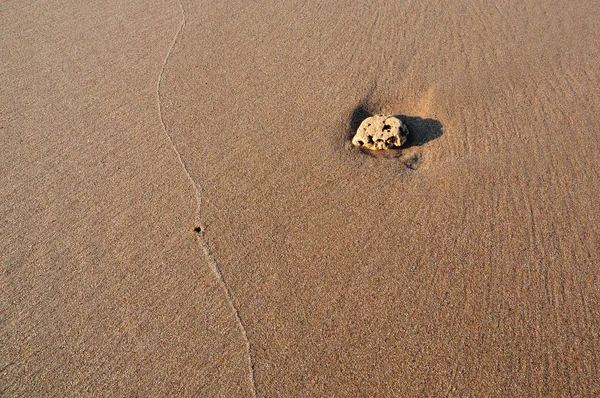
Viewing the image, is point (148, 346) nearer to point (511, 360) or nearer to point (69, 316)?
point (69, 316)

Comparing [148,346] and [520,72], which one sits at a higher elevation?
[520,72]

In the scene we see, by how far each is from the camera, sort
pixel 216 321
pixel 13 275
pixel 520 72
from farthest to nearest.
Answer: pixel 520 72, pixel 13 275, pixel 216 321

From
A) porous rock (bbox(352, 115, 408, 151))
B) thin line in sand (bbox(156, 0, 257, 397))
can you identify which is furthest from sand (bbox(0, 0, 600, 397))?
porous rock (bbox(352, 115, 408, 151))

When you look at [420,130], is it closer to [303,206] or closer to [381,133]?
[381,133]

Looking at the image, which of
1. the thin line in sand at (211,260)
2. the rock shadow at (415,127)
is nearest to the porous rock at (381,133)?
the rock shadow at (415,127)

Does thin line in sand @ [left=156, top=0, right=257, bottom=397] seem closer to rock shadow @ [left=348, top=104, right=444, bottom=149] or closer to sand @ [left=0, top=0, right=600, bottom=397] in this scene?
sand @ [left=0, top=0, right=600, bottom=397]

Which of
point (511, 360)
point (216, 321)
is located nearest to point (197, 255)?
point (216, 321)

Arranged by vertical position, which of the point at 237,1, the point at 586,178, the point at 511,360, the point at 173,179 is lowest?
the point at 511,360
